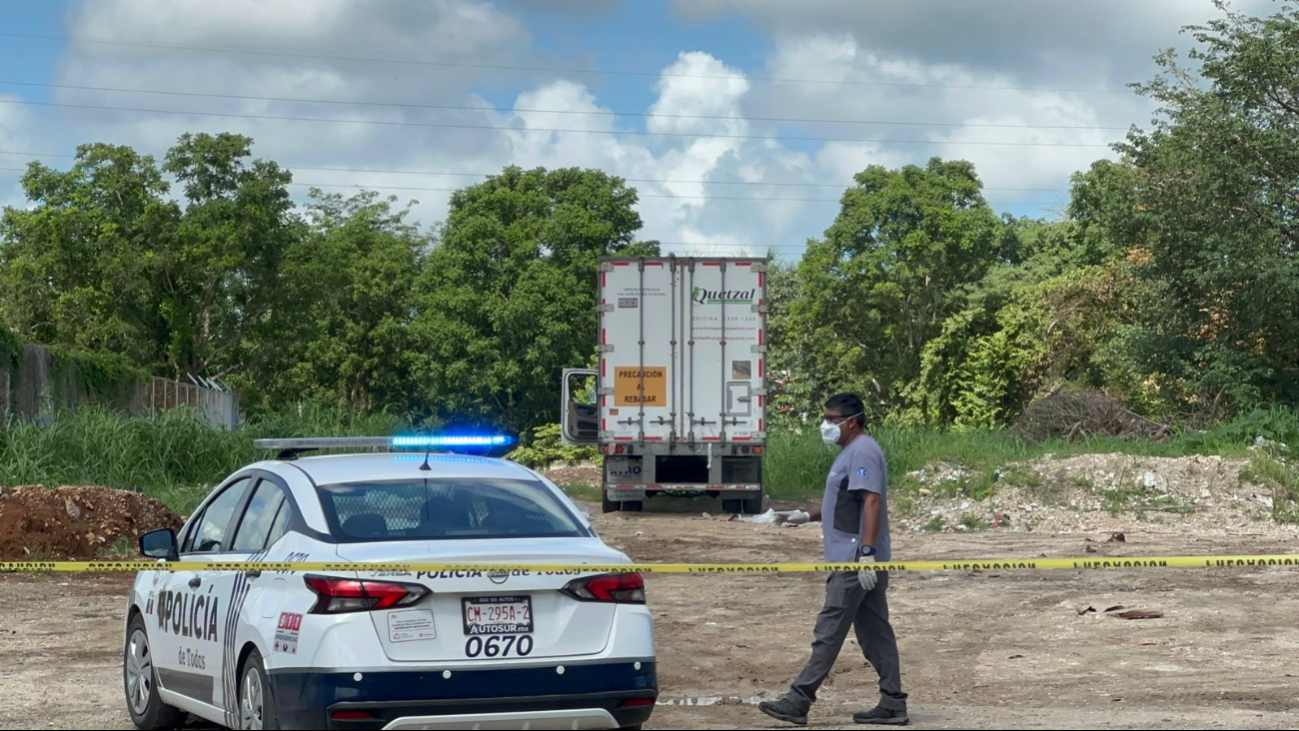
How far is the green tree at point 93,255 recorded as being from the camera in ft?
156

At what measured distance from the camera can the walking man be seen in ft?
25.8

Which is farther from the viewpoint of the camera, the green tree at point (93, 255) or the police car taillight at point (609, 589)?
the green tree at point (93, 255)

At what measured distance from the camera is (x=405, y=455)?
758cm

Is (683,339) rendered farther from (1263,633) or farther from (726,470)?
(1263,633)

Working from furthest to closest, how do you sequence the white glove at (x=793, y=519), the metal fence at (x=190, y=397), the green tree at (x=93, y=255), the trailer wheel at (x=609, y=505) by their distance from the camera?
the green tree at (x=93, y=255) < the metal fence at (x=190, y=397) < the trailer wheel at (x=609, y=505) < the white glove at (x=793, y=519)

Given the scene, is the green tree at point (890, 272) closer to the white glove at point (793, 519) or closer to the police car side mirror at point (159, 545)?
the white glove at point (793, 519)

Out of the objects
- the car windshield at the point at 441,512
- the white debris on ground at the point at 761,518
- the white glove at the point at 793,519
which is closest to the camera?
the car windshield at the point at 441,512

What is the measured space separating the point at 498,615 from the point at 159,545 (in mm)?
2211

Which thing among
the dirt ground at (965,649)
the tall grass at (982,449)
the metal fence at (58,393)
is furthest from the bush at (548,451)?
the dirt ground at (965,649)

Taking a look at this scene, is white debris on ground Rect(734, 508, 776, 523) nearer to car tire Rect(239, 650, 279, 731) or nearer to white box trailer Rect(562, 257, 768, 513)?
white box trailer Rect(562, 257, 768, 513)

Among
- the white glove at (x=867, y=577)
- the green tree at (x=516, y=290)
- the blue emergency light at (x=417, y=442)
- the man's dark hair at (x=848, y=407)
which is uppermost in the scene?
the green tree at (x=516, y=290)

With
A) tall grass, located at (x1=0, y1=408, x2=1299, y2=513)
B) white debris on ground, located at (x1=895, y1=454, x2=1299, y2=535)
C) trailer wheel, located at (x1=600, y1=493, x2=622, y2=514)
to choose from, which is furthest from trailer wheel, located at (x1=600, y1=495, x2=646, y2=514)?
white debris on ground, located at (x1=895, y1=454, x2=1299, y2=535)

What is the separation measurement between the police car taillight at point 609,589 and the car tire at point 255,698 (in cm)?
126

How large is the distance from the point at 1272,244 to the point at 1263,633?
68.4 feet
